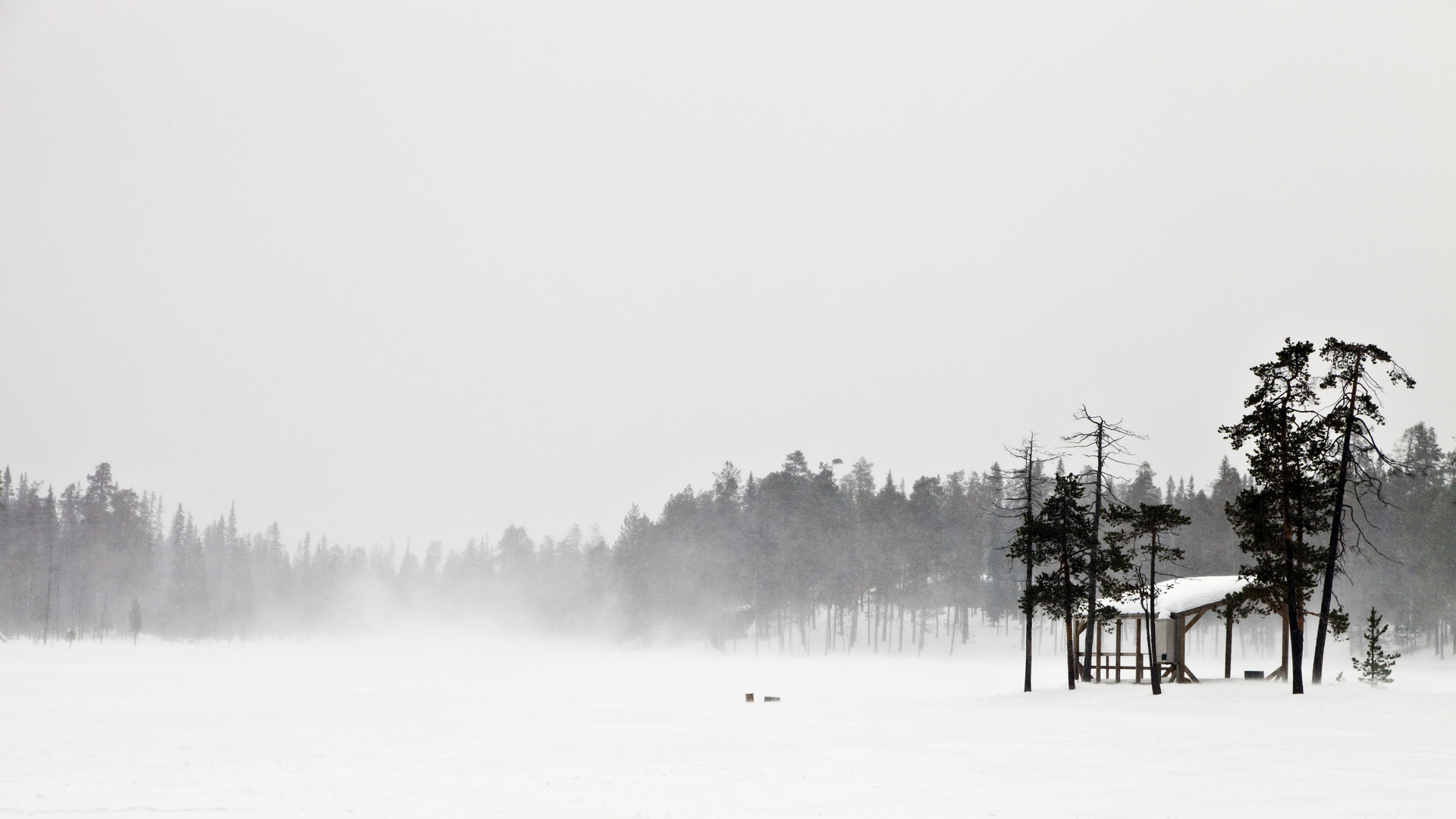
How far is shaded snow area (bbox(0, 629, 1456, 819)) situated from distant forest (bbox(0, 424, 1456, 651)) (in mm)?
34896

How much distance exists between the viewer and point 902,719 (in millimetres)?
31953

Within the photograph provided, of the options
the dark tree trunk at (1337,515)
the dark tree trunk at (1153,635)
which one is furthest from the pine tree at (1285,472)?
the dark tree trunk at (1153,635)

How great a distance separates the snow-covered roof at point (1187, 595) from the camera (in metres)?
41.6

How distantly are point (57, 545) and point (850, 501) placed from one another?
273 ft

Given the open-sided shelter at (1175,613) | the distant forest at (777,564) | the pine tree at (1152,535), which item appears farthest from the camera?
the distant forest at (777,564)

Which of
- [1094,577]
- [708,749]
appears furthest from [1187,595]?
[708,749]

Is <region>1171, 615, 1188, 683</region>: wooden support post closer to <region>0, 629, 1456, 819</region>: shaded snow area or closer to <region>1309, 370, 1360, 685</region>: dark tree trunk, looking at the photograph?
<region>0, 629, 1456, 819</region>: shaded snow area

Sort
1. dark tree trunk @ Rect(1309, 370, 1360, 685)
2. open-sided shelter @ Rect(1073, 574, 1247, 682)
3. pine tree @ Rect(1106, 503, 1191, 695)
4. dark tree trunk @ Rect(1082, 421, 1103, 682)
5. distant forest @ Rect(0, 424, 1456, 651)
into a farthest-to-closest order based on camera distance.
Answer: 1. distant forest @ Rect(0, 424, 1456, 651)
2. open-sided shelter @ Rect(1073, 574, 1247, 682)
3. dark tree trunk @ Rect(1082, 421, 1103, 682)
4. pine tree @ Rect(1106, 503, 1191, 695)
5. dark tree trunk @ Rect(1309, 370, 1360, 685)

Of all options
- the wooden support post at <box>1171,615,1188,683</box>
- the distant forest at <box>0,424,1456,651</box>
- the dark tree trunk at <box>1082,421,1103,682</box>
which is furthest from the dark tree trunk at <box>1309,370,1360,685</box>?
the distant forest at <box>0,424,1456,651</box>

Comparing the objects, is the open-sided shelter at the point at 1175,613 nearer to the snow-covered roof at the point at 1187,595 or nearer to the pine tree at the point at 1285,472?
the snow-covered roof at the point at 1187,595

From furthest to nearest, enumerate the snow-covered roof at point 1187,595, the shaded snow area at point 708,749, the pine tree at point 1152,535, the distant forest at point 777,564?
the distant forest at point 777,564, the snow-covered roof at point 1187,595, the pine tree at point 1152,535, the shaded snow area at point 708,749

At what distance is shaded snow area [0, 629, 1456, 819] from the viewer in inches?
683

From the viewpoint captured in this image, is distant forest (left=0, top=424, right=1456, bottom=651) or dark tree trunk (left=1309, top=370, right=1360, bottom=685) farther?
distant forest (left=0, top=424, right=1456, bottom=651)

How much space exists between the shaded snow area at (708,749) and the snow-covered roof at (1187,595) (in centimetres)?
302
